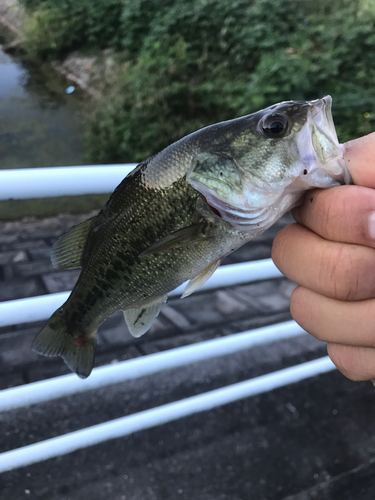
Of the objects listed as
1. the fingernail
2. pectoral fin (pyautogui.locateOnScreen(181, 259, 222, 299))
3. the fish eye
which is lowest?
pectoral fin (pyautogui.locateOnScreen(181, 259, 222, 299))

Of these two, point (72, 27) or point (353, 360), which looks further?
point (72, 27)

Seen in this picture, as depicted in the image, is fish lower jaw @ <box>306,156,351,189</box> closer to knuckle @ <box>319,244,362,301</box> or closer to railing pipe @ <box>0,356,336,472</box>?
knuckle @ <box>319,244,362,301</box>

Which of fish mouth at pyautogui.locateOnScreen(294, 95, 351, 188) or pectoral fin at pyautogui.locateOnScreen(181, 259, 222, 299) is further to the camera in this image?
pectoral fin at pyautogui.locateOnScreen(181, 259, 222, 299)

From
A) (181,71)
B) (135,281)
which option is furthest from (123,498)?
(181,71)

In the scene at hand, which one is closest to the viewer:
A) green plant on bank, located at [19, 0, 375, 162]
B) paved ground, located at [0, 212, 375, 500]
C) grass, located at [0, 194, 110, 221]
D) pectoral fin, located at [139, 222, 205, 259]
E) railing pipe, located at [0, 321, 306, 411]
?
pectoral fin, located at [139, 222, 205, 259]

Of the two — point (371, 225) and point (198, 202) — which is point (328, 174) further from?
point (198, 202)

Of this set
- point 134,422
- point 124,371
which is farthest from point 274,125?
point 134,422

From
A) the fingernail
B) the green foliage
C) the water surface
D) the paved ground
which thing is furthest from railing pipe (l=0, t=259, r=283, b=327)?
the green foliage
